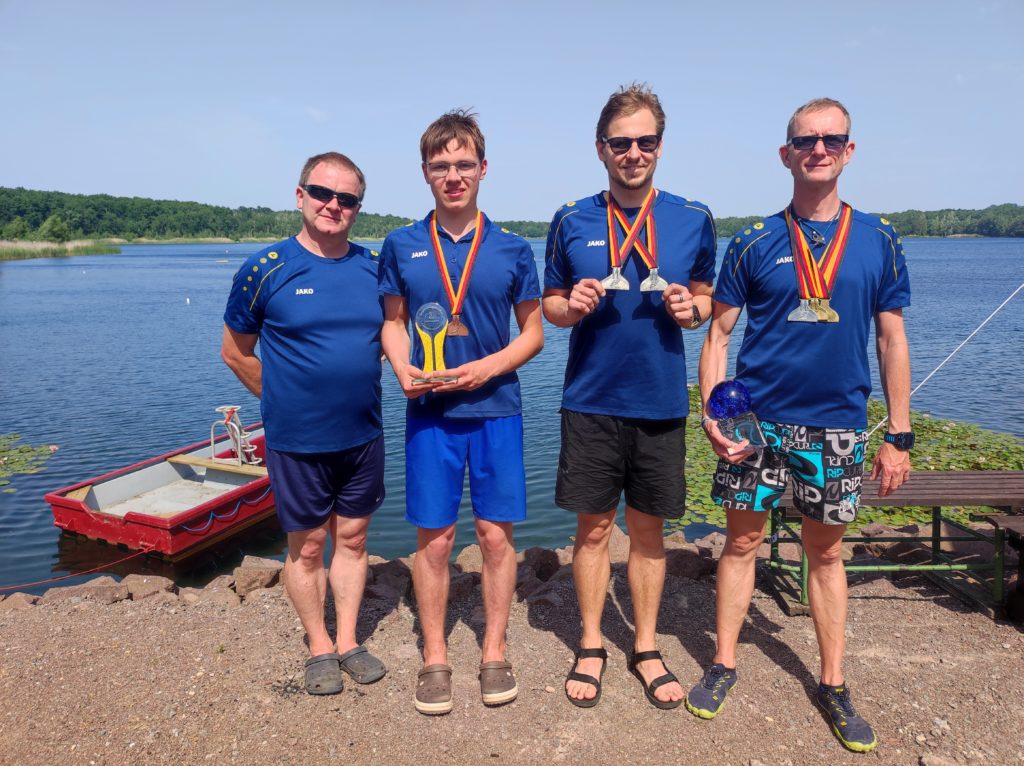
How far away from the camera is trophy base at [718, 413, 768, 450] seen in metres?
3.34

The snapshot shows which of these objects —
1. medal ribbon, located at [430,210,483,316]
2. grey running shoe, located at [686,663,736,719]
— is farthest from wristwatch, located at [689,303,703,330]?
grey running shoe, located at [686,663,736,719]

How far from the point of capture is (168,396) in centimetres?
1959

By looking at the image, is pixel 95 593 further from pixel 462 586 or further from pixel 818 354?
pixel 818 354

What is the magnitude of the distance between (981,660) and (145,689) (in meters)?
4.68

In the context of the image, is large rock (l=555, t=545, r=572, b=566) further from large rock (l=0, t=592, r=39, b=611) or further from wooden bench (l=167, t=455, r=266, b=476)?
wooden bench (l=167, t=455, r=266, b=476)

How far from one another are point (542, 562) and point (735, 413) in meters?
3.62

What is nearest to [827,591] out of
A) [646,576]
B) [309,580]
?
[646,576]

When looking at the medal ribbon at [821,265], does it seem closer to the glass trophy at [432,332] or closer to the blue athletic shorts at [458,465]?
the blue athletic shorts at [458,465]

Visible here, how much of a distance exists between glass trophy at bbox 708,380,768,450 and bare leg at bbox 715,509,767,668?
44 centimetres

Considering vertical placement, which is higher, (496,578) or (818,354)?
(818,354)

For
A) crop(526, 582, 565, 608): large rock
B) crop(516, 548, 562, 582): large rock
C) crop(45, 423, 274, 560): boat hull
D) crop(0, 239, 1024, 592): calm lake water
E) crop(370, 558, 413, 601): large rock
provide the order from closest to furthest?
crop(526, 582, 565, 608): large rock < crop(370, 558, 413, 601): large rock < crop(516, 548, 562, 582): large rock < crop(45, 423, 274, 560): boat hull < crop(0, 239, 1024, 592): calm lake water

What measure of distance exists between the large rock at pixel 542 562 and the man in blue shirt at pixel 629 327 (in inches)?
105

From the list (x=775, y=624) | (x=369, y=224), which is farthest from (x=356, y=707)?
(x=369, y=224)

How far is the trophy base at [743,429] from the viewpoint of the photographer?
334 centimetres
